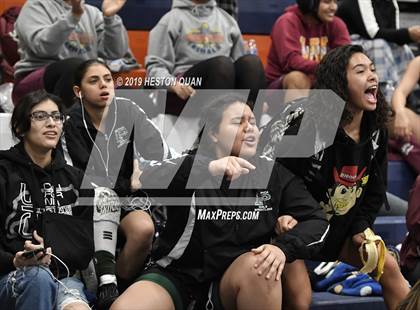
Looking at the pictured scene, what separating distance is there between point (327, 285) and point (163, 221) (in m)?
0.79

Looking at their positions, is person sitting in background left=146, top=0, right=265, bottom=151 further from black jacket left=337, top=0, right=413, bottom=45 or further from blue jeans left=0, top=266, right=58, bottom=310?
blue jeans left=0, top=266, right=58, bottom=310

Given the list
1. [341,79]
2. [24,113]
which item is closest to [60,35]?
[24,113]

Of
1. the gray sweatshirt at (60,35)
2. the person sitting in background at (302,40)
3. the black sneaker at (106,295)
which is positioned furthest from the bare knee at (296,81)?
Result: the black sneaker at (106,295)

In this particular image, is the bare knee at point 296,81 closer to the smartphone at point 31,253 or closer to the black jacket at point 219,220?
the black jacket at point 219,220

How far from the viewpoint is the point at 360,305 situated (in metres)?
3.86

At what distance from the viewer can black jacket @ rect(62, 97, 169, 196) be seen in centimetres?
378

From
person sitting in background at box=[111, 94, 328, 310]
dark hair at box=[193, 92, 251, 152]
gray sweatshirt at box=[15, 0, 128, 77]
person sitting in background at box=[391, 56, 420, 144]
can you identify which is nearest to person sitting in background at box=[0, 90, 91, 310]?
person sitting in background at box=[111, 94, 328, 310]

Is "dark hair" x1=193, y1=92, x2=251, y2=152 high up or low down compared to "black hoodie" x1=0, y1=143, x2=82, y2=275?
up

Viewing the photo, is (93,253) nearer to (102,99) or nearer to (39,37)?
(102,99)

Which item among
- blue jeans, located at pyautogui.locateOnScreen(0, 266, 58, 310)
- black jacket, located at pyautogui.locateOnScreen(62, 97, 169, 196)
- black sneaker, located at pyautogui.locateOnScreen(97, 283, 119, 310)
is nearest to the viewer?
blue jeans, located at pyautogui.locateOnScreen(0, 266, 58, 310)

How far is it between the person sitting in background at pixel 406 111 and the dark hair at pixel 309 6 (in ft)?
2.08

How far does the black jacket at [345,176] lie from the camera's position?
362 cm

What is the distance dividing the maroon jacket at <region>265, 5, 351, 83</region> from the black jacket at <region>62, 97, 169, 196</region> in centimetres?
132

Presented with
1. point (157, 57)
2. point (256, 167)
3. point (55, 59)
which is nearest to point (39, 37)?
point (55, 59)
